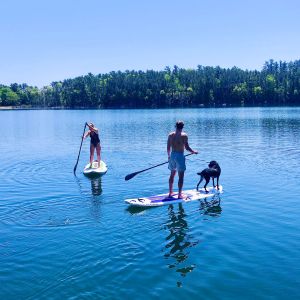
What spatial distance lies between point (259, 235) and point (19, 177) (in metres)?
13.7

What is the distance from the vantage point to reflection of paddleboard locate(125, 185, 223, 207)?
47.7ft

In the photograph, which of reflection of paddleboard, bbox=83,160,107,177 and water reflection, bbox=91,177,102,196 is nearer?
water reflection, bbox=91,177,102,196

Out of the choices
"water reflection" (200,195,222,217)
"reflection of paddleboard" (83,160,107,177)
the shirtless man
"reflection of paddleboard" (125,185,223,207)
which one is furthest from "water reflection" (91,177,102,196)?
"water reflection" (200,195,222,217)

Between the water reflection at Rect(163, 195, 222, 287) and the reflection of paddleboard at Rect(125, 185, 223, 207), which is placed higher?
the reflection of paddleboard at Rect(125, 185, 223, 207)

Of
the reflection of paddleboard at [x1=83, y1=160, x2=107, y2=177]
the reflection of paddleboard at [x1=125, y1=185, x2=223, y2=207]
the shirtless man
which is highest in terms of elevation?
the shirtless man

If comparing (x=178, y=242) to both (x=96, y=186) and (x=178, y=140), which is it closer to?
(x=178, y=140)

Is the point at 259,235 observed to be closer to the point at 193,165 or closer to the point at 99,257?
the point at 99,257

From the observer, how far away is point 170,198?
1513cm

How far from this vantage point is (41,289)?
835 cm

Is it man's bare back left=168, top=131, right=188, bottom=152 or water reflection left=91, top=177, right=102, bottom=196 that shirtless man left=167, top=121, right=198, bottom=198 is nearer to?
man's bare back left=168, top=131, right=188, bottom=152

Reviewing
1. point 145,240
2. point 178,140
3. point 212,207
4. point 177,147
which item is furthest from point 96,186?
point 145,240

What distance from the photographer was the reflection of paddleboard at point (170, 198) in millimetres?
14547

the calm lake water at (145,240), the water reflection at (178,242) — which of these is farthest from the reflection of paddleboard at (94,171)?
the water reflection at (178,242)

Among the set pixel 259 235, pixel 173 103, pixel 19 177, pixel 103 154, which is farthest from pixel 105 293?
pixel 173 103
